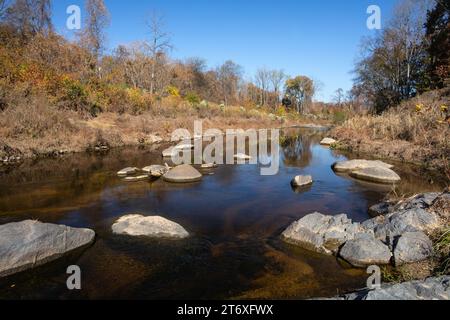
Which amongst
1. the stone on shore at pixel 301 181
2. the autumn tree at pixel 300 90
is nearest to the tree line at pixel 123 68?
the autumn tree at pixel 300 90

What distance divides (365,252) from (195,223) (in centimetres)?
377

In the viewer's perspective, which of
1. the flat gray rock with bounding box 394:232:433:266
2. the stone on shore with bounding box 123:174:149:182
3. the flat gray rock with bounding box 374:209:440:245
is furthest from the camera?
the stone on shore with bounding box 123:174:149:182

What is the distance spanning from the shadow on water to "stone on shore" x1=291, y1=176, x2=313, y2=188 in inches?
10.9

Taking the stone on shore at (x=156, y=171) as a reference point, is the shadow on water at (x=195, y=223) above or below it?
below

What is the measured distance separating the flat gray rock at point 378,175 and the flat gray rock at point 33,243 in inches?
398

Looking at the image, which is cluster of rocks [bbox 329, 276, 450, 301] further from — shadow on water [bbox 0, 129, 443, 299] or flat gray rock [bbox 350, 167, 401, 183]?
flat gray rock [bbox 350, 167, 401, 183]

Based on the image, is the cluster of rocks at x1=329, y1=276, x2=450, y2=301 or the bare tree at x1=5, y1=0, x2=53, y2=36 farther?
the bare tree at x1=5, y1=0, x2=53, y2=36

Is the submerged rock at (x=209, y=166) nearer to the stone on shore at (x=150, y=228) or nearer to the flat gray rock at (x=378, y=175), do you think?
the flat gray rock at (x=378, y=175)

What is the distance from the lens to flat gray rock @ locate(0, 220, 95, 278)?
5645mm

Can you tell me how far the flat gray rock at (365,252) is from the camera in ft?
19.6

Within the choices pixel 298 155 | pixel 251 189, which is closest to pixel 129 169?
pixel 251 189

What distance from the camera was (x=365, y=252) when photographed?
6.06 m

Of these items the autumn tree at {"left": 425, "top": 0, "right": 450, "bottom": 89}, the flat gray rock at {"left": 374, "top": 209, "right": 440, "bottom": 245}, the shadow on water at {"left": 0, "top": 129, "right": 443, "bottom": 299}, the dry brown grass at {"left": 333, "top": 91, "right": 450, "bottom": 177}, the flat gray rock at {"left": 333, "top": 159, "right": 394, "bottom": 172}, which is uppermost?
the autumn tree at {"left": 425, "top": 0, "right": 450, "bottom": 89}

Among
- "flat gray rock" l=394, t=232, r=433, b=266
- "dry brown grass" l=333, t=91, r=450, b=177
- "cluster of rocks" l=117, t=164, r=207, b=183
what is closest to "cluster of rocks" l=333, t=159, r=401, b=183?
"dry brown grass" l=333, t=91, r=450, b=177
